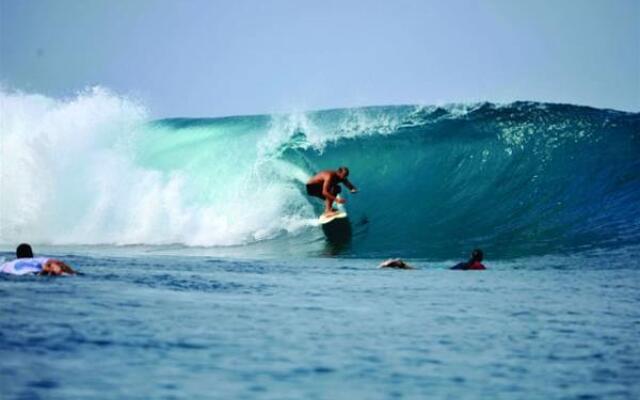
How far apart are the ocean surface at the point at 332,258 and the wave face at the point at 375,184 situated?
0.06 metres

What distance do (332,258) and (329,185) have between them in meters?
2.31

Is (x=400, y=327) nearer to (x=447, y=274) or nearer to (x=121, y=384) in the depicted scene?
(x=121, y=384)

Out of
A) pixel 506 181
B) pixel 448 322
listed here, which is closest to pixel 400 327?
pixel 448 322

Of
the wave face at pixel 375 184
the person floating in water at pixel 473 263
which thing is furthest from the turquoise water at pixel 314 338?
the wave face at pixel 375 184

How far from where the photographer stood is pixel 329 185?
645 inches

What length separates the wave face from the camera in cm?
1683

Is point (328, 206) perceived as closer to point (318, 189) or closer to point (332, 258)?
point (318, 189)

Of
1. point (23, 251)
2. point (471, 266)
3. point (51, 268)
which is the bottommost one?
point (471, 266)

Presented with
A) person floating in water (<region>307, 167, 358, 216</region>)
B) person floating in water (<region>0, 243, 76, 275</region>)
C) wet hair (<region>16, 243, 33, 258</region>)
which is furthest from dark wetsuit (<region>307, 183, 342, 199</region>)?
person floating in water (<region>0, 243, 76, 275</region>)

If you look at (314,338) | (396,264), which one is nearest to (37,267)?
(314,338)

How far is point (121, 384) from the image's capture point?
462 centimetres

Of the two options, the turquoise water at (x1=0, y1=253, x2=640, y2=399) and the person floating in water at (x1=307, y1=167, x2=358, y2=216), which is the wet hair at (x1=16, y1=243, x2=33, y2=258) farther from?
the person floating in water at (x1=307, y1=167, x2=358, y2=216)

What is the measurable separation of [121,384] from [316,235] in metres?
12.6

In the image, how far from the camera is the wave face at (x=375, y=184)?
55.2 ft
